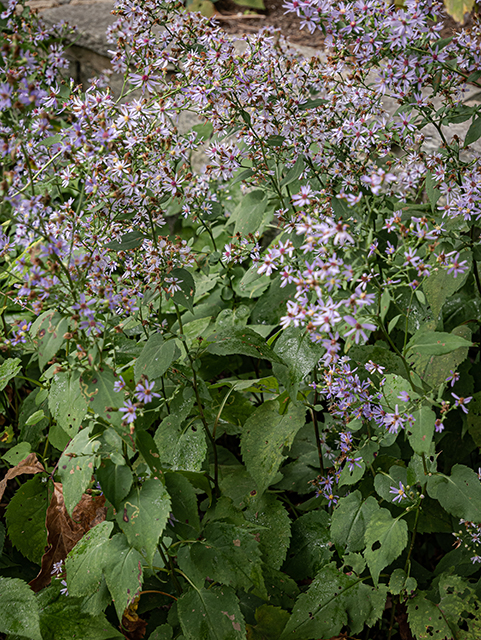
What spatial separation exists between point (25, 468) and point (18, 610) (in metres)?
0.54

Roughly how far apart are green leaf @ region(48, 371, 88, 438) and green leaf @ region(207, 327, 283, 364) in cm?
55

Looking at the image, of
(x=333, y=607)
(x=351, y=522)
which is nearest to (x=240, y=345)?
(x=351, y=522)

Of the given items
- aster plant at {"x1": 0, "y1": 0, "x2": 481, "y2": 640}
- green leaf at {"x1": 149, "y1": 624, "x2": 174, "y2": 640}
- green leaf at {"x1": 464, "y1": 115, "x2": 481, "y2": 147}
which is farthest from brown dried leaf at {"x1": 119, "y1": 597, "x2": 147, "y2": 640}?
green leaf at {"x1": 464, "y1": 115, "x2": 481, "y2": 147}

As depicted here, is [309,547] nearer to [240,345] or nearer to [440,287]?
[240,345]

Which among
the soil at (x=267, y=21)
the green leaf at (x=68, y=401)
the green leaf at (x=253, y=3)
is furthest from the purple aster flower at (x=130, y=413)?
the green leaf at (x=253, y=3)

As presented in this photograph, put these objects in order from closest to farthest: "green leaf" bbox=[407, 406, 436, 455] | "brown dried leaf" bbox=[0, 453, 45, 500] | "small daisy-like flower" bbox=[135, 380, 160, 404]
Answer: "small daisy-like flower" bbox=[135, 380, 160, 404] → "green leaf" bbox=[407, 406, 436, 455] → "brown dried leaf" bbox=[0, 453, 45, 500]

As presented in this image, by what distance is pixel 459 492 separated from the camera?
5.66 ft

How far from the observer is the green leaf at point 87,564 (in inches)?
62.6

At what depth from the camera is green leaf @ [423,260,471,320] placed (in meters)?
1.88

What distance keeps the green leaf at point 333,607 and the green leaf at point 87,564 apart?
2.25ft

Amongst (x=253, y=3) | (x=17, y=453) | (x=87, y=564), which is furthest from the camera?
(x=253, y=3)

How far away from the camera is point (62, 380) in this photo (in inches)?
60.1

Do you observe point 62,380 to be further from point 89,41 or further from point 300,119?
point 89,41

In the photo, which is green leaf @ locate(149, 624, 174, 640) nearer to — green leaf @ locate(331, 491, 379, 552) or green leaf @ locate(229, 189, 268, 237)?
green leaf @ locate(331, 491, 379, 552)
